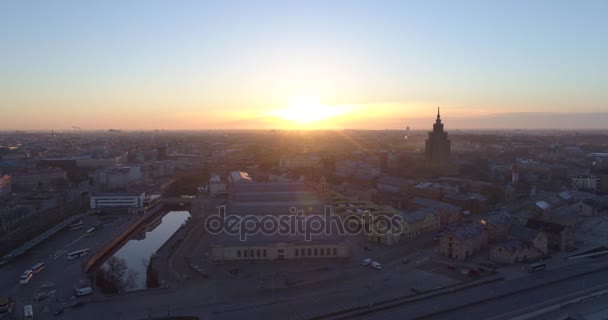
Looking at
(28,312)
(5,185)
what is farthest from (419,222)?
(5,185)

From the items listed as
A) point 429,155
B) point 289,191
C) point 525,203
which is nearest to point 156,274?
point 289,191

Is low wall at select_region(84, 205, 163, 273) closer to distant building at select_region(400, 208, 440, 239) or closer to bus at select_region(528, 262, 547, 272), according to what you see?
distant building at select_region(400, 208, 440, 239)

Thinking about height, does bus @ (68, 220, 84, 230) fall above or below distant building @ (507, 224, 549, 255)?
below

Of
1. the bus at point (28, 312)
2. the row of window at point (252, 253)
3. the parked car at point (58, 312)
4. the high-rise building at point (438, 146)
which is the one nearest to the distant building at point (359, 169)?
the high-rise building at point (438, 146)

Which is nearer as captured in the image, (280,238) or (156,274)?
(156,274)

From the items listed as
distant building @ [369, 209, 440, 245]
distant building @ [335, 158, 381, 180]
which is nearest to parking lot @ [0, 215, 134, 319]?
distant building @ [369, 209, 440, 245]

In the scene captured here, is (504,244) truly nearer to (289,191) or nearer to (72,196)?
(289,191)
